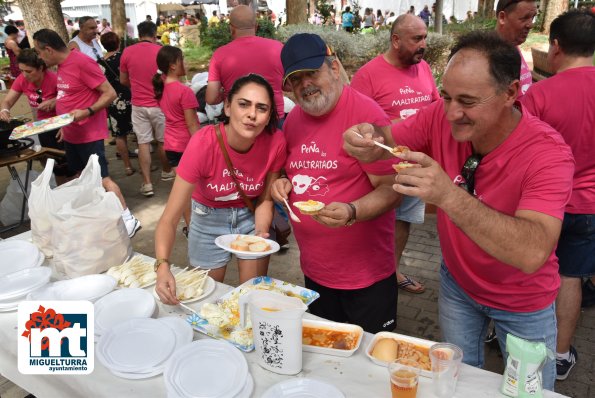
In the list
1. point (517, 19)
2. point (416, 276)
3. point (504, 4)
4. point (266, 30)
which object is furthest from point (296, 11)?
point (416, 276)

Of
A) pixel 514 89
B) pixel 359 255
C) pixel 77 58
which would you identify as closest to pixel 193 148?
pixel 359 255

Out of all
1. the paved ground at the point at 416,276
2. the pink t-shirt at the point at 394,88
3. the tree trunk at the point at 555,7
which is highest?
the tree trunk at the point at 555,7

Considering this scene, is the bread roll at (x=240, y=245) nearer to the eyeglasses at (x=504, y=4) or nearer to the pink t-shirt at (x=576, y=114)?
the pink t-shirt at (x=576, y=114)

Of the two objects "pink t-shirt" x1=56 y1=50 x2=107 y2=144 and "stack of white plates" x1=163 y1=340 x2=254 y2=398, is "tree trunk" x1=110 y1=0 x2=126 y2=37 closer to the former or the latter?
"pink t-shirt" x1=56 y1=50 x2=107 y2=144

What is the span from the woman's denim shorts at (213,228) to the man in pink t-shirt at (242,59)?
2158 millimetres

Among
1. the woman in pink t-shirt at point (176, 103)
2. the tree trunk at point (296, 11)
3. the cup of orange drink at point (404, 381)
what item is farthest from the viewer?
the tree trunk at point (296, 11)

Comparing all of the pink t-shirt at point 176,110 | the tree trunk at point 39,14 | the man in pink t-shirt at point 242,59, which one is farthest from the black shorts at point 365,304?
the tree trunk at point 39,14

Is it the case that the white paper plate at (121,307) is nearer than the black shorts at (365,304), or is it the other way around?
the white paper plate at (121,307)

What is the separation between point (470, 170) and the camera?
1.84 m

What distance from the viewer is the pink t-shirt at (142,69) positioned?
5.92 meters

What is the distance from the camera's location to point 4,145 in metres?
4.53

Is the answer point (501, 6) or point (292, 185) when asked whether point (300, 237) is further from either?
point (501, 6)

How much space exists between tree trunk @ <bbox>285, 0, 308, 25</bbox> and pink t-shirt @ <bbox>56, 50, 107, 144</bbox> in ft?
31.8

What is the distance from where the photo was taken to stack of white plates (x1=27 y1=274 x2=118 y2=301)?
7.29ft
